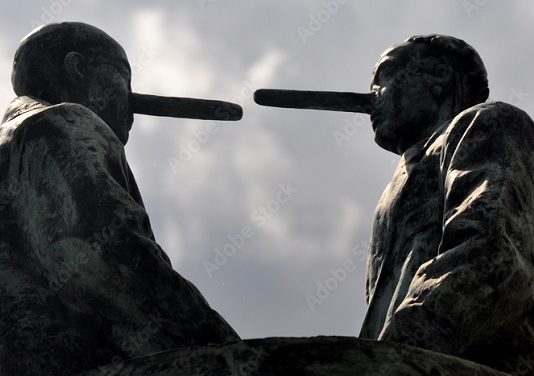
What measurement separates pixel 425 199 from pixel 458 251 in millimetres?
1036

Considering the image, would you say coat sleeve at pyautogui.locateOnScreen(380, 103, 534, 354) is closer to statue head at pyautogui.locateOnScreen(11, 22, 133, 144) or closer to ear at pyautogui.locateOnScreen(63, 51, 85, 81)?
statue head at pyautogui.locateOnScreen(11, 22, 133, 144)

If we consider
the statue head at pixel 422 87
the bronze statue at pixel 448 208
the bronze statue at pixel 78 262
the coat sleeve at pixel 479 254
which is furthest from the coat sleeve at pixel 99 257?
the statue head at pixel 422 87

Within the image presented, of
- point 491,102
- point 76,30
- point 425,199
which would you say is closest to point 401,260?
point 425,199

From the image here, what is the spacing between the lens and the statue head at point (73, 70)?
850 centimetres

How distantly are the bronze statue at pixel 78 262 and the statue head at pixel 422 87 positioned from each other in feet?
5.42

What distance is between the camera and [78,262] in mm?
6879

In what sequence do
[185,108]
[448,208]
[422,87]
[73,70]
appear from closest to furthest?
[448,208] < [73,70] < [422,87] < [185,108]

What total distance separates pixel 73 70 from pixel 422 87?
193 centimetres

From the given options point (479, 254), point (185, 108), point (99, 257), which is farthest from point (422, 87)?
point (99, 257)

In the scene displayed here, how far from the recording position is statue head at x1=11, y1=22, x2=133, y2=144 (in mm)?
8500

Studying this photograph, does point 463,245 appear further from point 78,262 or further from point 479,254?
point 78,262

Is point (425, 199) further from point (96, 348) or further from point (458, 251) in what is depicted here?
point (96, 348)

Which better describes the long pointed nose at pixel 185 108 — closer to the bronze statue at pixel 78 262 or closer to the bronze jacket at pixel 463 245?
the bronze statue at pixel 78 262

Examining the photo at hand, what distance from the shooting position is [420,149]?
8328 mm
